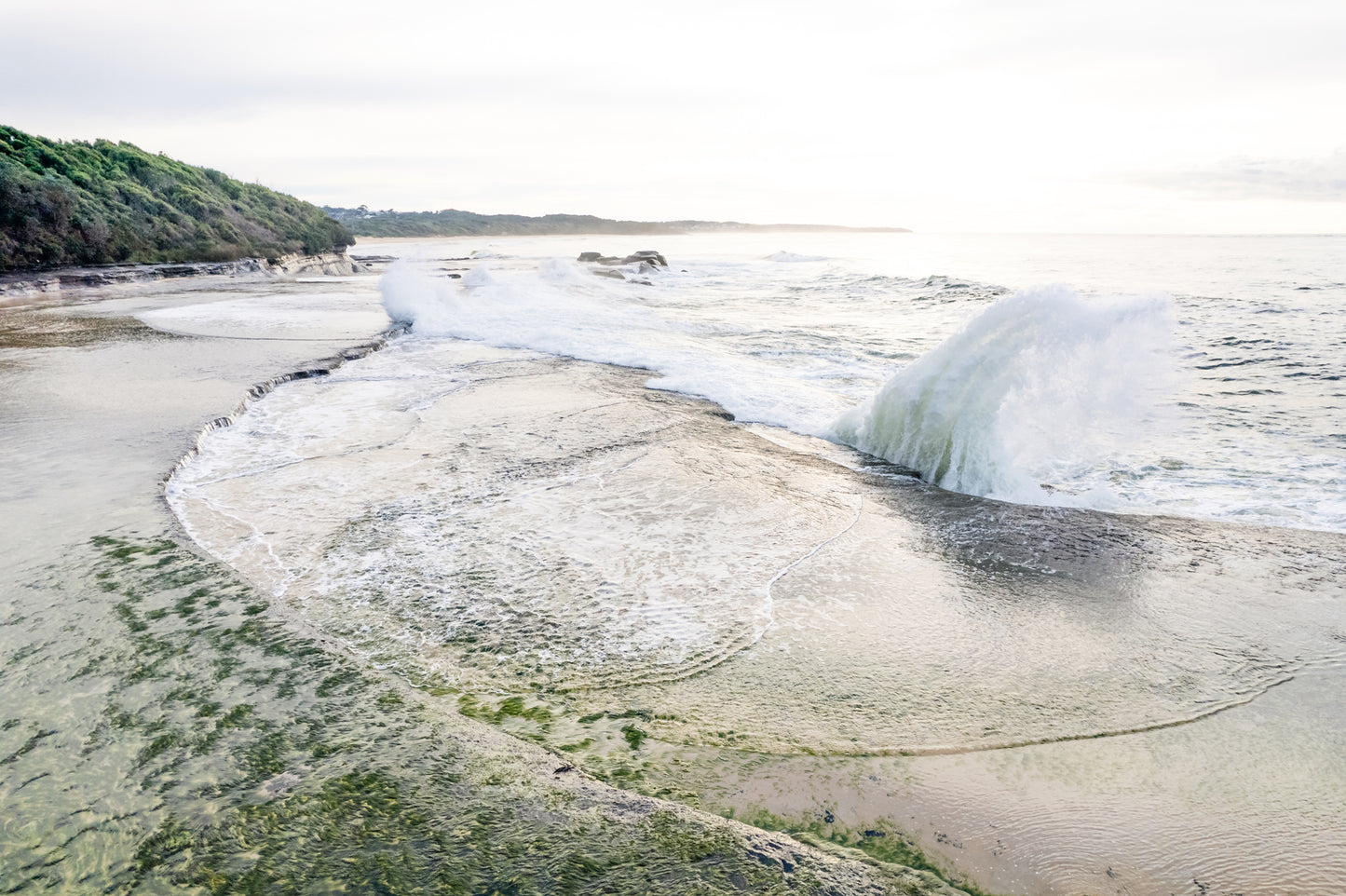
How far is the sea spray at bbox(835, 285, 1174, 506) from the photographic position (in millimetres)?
6191

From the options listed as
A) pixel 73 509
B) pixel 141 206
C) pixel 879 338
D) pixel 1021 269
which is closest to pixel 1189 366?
pixel 879 338

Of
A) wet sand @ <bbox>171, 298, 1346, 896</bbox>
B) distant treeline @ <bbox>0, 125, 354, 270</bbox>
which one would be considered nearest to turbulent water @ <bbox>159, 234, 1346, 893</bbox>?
wet sand @ <bbox>171, 298, 1346, 896</bbox>

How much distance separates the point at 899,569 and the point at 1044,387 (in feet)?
11.0

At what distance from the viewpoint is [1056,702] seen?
2822 millimetres

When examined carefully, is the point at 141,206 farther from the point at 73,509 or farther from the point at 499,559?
the point at 499,559

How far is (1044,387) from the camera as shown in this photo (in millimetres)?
6414

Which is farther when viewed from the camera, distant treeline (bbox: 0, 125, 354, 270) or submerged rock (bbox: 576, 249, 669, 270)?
submerged rock (bbox: 576, 249, 669, 270)

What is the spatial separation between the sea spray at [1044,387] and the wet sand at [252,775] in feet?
15.1

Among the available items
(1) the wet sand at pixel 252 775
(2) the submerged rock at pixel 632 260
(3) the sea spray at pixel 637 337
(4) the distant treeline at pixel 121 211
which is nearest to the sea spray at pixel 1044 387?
(3) the sea spray at pixel 637 337

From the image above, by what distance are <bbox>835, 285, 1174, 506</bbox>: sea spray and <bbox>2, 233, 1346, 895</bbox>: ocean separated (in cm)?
3

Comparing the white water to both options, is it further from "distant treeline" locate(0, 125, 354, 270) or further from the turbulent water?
"distant treeline" locate(0, 125, 354, 270)

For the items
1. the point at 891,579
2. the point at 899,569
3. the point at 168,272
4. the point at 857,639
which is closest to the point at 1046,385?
the point at 899,569

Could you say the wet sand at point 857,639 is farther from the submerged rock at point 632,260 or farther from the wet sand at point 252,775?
the submerged rock at point 632,260

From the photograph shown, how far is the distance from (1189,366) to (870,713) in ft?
36.7
